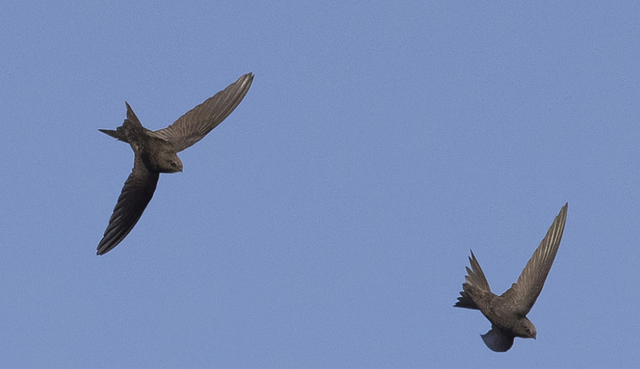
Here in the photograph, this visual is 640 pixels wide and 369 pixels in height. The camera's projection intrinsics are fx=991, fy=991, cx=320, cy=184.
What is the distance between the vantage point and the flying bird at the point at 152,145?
50.8 feet

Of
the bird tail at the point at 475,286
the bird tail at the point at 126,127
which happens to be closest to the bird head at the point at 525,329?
the bird tail at the point at 475,286

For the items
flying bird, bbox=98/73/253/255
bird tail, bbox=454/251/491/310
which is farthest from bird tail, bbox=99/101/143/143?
bird tail, bbox=454/251/491/310

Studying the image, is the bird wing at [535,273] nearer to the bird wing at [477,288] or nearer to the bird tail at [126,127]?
the bird wing at [477,288]

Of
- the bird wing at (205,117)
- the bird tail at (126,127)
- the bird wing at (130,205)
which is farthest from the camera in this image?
the bird wing at (205,117)

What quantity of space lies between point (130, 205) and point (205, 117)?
198cm

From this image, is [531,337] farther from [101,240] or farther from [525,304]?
[101,240]

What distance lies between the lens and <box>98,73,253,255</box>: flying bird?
610 inches

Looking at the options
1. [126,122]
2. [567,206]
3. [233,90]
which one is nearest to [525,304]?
[567,206]

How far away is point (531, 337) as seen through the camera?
1667cm

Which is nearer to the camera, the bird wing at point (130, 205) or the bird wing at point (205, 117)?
the bird wing at point (130, 205)

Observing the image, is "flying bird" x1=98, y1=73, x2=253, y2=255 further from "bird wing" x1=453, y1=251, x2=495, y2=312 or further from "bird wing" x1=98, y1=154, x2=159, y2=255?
"bird wing" x1=453, y1=251, x2=495, y2=312

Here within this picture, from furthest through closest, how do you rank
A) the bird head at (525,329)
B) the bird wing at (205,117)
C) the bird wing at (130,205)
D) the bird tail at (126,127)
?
the bird head at (525,329)
the bird wing at (205,117)
the bird wing at (130,205)
the bird tail at (126,127)

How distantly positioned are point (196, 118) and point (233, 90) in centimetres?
84

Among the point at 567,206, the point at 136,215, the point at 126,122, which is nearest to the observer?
the point at 126,122
